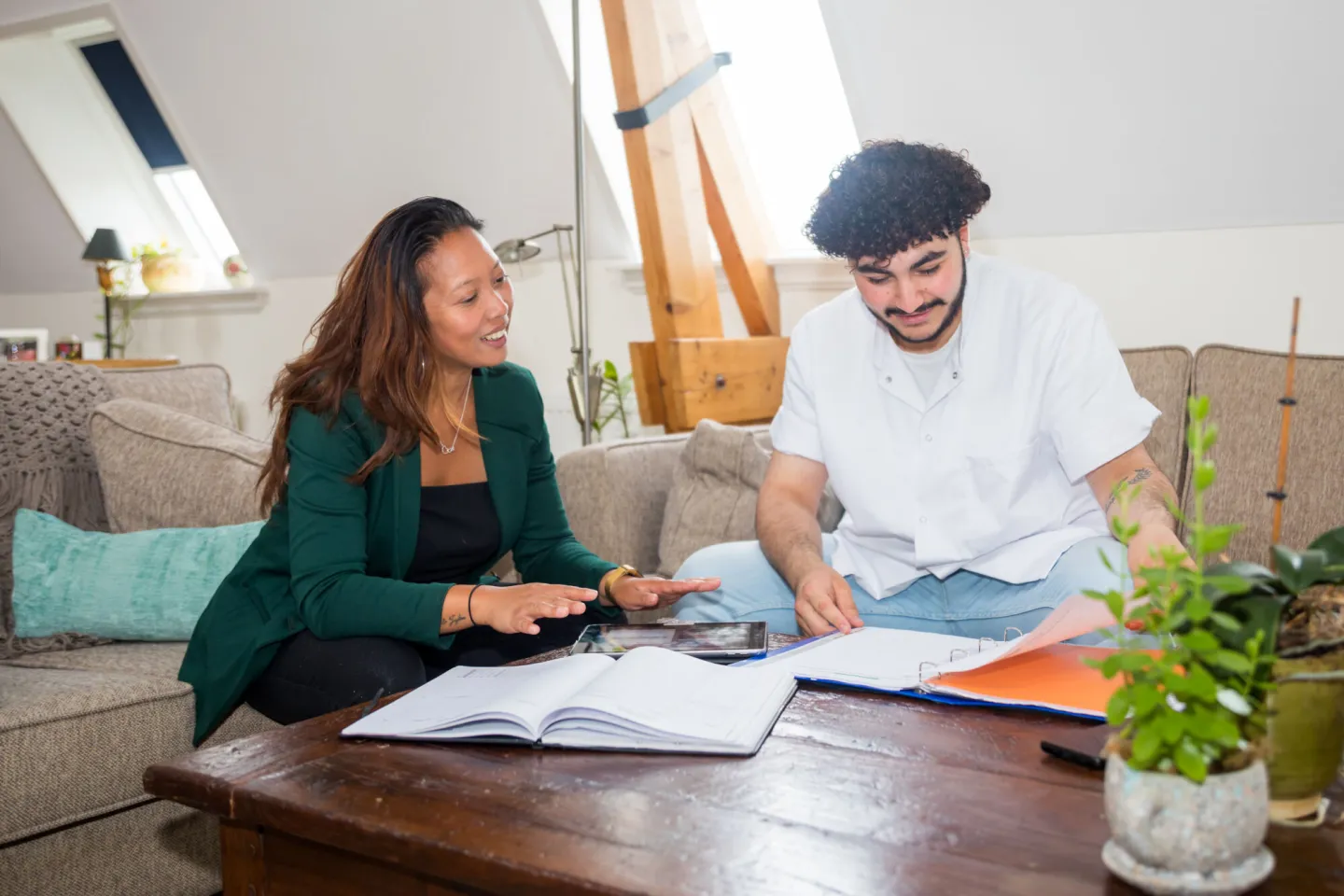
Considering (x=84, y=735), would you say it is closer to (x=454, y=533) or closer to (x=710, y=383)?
(x=454, y=533)

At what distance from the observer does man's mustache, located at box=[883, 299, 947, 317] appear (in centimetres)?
174

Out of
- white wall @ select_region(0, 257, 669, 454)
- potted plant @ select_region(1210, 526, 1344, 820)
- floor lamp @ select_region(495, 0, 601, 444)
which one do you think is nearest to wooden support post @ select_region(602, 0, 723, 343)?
floor lamp @ select_region(495, 0, 601, 444)

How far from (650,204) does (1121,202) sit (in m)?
1.14

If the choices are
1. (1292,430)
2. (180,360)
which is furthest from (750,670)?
(180,360)

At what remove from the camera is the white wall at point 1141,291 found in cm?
274

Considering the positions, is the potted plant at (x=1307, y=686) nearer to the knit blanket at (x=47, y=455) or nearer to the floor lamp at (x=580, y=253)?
the knit blanket at (x=47, y=455)

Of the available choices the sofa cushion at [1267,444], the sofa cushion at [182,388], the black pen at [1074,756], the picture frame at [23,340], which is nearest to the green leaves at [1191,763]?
the black pen at [1074,756]

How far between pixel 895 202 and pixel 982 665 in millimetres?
760

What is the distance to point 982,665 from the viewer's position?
1.16 metres

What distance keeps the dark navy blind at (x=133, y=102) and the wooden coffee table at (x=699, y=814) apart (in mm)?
4755

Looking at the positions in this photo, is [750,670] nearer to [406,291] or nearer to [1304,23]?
[406,291]

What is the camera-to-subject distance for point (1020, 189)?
3039 millimetres

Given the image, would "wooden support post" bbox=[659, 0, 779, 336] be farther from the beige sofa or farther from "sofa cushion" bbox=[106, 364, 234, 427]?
"sofa cushion" bbox=[106, 364, 234, 427]

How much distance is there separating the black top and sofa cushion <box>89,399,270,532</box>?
21.8 inches
